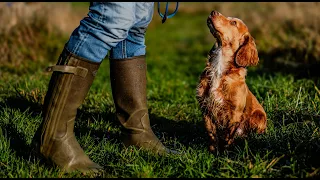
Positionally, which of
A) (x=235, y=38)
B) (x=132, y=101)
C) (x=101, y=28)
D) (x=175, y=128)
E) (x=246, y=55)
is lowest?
(x=175, y=128)

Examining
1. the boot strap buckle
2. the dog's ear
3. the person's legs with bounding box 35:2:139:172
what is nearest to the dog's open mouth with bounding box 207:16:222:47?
the dog's ear

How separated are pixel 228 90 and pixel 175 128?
2.22 ft

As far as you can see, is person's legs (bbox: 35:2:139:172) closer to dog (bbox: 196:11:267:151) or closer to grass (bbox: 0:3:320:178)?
grass (bbox: 0:3:320:178)

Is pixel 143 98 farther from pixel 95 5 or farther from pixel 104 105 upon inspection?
pixel 104 105

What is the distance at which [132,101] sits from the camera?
149 inches

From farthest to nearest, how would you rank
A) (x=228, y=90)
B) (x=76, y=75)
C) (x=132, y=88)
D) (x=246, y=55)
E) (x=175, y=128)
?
(x=175, y=128)
(x=246, y=55)
(x=228, y=90)
(x=132, y=88)
(x=76, y=75)

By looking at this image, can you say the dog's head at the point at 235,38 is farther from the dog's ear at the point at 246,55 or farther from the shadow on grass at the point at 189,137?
the shadow on grass at the point at 189,137

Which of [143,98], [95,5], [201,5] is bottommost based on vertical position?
[201,5]

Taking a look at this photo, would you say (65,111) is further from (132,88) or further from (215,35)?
(215,35)

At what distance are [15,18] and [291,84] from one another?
13.8 ft

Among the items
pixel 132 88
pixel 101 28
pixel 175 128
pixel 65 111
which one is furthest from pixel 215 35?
pixel 65 111

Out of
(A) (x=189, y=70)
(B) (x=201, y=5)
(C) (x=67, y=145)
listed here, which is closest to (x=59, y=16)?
(A) (x=189, y=70)

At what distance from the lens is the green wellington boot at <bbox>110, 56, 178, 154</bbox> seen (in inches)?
147

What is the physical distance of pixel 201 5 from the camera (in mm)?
19984
